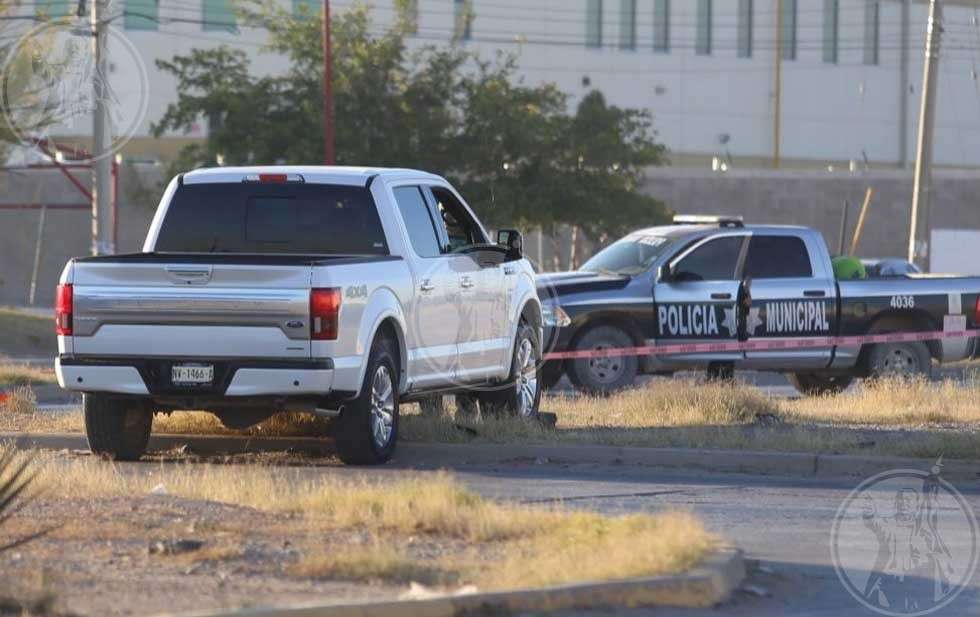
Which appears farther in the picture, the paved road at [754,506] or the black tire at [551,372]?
the black tire at [551,372]

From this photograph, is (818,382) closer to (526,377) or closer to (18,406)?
(526,377)

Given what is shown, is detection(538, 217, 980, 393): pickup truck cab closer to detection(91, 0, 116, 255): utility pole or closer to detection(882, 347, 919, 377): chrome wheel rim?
detection(882, 347, 919, 377): chrome wheel rim

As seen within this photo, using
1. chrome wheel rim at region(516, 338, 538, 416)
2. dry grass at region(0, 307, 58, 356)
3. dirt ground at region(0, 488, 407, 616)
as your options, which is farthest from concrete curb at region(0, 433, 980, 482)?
dry grass at region(0, 307, 58, 356)

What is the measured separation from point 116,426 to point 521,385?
383cm

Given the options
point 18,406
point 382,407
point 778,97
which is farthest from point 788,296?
point 778,97

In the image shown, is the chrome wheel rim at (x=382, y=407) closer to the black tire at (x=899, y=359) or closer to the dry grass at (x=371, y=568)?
the dry grass at (x=371, y=568)

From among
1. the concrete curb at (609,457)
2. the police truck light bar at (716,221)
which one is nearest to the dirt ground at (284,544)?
the concrete curb at (609,457)

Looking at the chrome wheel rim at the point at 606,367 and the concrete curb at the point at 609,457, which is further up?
the concrete curb at the point at 609,457

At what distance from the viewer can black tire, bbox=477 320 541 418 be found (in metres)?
15.0

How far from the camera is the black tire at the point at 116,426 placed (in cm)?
1262

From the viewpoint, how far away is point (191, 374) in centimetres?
1195

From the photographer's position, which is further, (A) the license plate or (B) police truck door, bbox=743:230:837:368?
(B) police truck door, bbox=743:230:837:368

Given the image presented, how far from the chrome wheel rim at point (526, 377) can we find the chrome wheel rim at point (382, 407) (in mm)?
2480

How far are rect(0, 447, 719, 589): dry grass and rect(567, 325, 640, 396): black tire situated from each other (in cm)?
901
